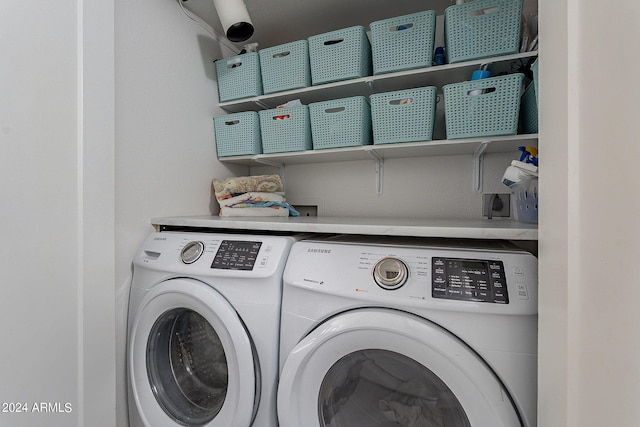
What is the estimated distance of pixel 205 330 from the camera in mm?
1141

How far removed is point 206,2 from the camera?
144cm

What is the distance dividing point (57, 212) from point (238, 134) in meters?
0.92

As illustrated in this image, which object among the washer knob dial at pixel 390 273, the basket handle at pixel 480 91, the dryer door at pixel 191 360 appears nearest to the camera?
the washer knob dial at pixel 390 273

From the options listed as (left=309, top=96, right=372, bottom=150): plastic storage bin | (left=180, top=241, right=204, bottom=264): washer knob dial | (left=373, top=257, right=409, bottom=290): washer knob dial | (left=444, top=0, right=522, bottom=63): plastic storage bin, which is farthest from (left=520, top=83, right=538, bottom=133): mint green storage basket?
(left=180, top=241, right=204, bottom=264): washer knob dial

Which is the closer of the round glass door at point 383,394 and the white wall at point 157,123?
the round glass door at point 383,394

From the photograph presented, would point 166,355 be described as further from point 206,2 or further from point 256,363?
point 206,2

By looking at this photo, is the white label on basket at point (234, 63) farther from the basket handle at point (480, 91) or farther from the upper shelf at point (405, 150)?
the basket handle at point (480, 91)

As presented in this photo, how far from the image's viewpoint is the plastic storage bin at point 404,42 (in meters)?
1.18

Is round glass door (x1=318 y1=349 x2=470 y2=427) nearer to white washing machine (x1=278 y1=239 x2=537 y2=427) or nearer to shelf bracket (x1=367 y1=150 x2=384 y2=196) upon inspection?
white washing machine (x1=278 y1=239 x2=537 y2=427)

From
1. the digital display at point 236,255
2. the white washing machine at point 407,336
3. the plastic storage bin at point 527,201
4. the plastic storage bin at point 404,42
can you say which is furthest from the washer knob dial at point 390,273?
the plastic storage bin at point 404,42

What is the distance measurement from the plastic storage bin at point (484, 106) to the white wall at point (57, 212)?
4.69 feet
